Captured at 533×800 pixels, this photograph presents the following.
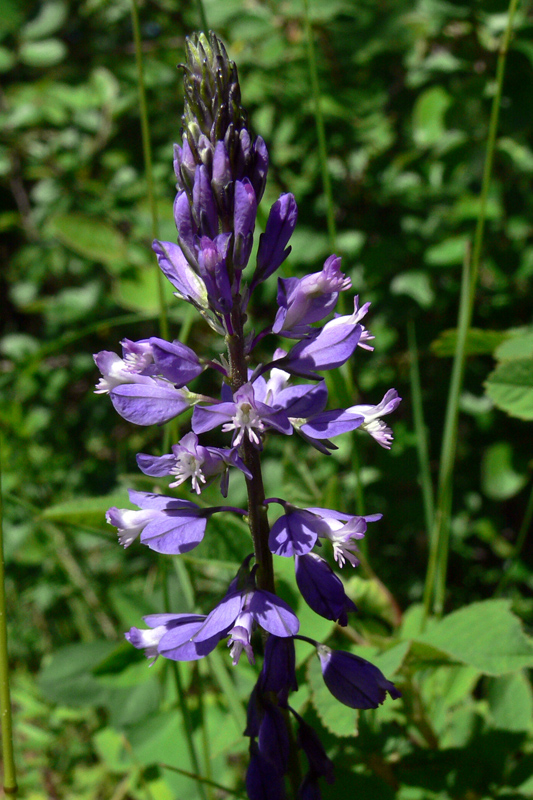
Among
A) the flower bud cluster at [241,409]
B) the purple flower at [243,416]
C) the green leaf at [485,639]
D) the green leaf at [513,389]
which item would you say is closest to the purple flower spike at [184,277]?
the flower bud cluster at [241,409]

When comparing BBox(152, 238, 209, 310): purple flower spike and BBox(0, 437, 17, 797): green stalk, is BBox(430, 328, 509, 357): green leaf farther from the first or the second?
BBox(0, 437, 17, 797): green stalk

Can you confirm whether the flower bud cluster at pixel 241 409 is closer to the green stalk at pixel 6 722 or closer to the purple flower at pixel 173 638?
the purple flower at pixel 173 638

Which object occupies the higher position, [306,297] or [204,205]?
[204,205]

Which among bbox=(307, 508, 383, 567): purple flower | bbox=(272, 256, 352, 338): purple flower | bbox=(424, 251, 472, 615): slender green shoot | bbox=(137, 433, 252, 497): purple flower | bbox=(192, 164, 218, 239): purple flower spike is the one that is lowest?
bbox=(424, 251, 472, 615): slender green shoot

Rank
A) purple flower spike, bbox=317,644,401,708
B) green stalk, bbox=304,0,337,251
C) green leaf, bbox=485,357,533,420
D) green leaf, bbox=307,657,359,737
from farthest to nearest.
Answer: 1. green leaf, bbox=485,357,533,420
2. green stalk, bbox=304,0,337,251
3. green leaf, bbox=307,657,359,737
4. purple flower spike, bbox=317,644,401,708

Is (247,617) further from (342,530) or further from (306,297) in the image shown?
(306,297)

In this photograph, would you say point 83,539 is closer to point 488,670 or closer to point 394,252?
point 394,252

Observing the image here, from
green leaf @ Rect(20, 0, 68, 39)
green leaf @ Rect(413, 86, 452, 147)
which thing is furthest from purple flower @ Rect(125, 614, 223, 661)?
green leaf @ Rect(20, 0, 68, 39)

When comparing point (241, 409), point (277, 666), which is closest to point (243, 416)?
point (241, 409)
